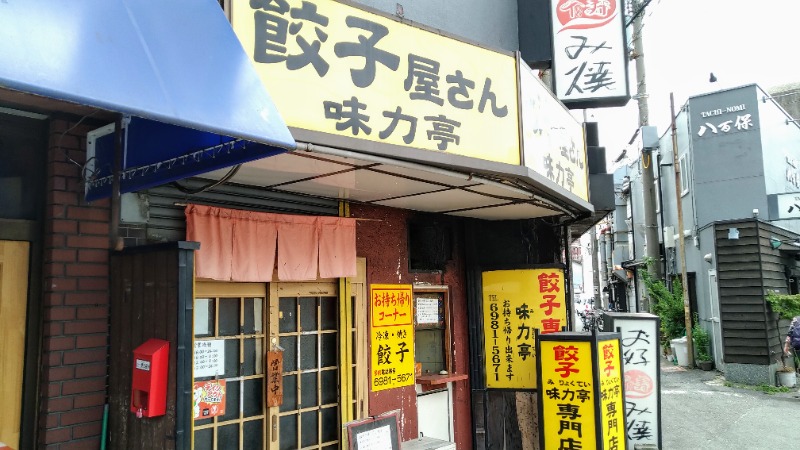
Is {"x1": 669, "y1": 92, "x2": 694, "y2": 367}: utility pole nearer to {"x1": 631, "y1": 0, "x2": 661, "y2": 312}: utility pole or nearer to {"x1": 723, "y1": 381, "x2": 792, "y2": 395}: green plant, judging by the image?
{"x1": 631, "y1": 0, "x2": 661, "y2": 312}: utility pole

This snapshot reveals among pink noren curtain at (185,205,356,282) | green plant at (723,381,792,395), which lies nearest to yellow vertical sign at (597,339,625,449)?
pink noren curtain at (185,205,356,282)

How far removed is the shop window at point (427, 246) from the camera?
816 cm

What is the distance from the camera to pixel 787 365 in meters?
15.8

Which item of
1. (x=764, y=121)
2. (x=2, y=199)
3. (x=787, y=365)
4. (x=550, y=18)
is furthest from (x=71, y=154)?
(x=764, y=121)

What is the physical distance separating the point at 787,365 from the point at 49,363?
17572 mm

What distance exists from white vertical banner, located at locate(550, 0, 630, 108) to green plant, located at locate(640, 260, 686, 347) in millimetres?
12944

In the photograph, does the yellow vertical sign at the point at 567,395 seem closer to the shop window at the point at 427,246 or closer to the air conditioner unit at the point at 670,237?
the shop window at the point at 427,246

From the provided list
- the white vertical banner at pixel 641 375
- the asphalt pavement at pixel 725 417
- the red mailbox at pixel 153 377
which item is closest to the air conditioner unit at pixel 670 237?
the asphalt pavement at pixel 725 417

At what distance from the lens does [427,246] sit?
8336 mm

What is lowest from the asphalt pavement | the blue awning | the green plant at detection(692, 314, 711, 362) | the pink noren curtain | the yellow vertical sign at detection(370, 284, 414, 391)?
the asphalt pavement

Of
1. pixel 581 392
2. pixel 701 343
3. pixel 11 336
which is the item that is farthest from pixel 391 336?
pixel 701 343

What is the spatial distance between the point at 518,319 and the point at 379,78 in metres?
5.03

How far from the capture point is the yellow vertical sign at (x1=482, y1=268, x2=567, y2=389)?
27.7ft

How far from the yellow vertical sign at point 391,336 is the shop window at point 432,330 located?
367 mm
